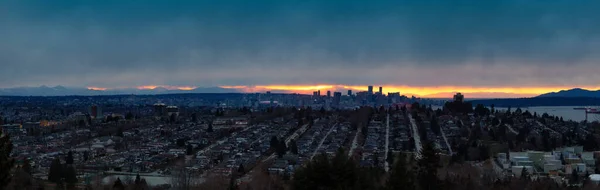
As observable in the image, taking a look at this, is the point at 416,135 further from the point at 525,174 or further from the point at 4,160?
the point at 4,160

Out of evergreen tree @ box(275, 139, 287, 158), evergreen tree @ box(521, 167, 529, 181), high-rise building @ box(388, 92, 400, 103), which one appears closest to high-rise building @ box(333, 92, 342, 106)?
high-rise building @ box(388, 92, 400, 103)

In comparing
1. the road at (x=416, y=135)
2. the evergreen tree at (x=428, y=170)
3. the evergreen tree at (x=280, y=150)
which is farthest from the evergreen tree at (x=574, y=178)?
the evergreen tree at (x=280, y=150)

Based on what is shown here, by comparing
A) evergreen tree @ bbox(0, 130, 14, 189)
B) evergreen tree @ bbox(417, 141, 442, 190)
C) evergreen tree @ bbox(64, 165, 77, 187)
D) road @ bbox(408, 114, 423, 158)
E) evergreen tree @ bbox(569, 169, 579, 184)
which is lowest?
evergreen tree @ bbox(64, 165, 77, 187)

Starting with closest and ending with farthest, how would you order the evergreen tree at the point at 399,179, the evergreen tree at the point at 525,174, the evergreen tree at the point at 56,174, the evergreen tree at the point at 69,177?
the evergreen tree at the point at 399,179
the evergreen tree at the point at 69,177
the evergreen tree at the point at 525,174
the evergreen tree at the point at 56,174

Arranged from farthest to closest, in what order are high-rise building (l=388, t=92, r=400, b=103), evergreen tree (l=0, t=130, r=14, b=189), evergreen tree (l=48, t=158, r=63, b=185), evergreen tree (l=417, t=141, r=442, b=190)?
high-rise building (l=388, t=92, r=400, b=103)
evergreen tree (l=48, t=158, r=63, b=185)
evergreen tree (l=417, t=141, r=442, b=190)
evergreen tree (l=0, t=130, r=14, b=189)

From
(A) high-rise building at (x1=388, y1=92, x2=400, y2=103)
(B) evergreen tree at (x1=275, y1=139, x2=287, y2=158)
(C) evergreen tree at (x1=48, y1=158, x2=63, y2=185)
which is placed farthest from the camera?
(A) high-rise building at (x1=388, y1=92, x2=400, y2=103)

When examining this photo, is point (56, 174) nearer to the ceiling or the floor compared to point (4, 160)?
nearer to the floor

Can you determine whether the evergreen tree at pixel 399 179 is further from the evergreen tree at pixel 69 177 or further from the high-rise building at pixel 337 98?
the high-rise building at pixel 337 98

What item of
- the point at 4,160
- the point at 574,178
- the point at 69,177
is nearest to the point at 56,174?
the point at 69,177

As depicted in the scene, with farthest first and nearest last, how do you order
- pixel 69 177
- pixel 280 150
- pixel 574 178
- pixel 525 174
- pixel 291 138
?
1. pixel 291 138
2. pixel 280 150
3. pixel 525 174
4. pixel 574 178
5. pixel 69 177

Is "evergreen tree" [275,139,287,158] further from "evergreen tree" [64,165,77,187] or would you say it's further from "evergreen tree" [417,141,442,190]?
"evergreen tree" [417,141,442,190]
